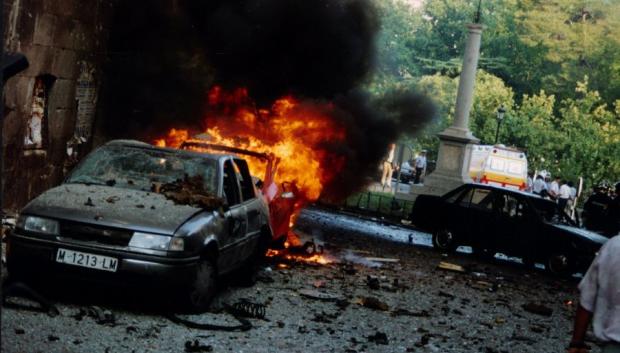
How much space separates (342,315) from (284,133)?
7.59 m

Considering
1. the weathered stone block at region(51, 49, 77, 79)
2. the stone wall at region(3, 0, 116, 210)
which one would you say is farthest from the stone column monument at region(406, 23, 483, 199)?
the weathered stone block at region(51, 49, 77, 79)

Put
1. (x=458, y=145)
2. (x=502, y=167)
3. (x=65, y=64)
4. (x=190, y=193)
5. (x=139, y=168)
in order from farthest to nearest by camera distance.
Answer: (x=502, y=167), (x=458, y=145), (x=65, y=64), (x=139, y=168), (x=190, y=193)

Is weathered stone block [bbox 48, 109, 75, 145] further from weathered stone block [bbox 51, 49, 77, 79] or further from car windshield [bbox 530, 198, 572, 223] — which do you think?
car windshield [bbox 530, 198, 572, 223]

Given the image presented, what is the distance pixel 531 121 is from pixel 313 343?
41933 mm

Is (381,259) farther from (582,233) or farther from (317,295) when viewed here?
(317,295)

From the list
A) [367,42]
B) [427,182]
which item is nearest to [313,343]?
[367,42]

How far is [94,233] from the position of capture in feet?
24.5

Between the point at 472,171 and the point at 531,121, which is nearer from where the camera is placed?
the point at 472,171

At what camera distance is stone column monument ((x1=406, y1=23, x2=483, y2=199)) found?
96.9ft

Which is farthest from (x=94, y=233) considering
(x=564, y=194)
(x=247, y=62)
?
(x=564, y=194)

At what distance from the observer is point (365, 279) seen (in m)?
11.7

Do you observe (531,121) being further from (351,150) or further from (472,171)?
(351,150)

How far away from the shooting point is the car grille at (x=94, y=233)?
24.5 ft

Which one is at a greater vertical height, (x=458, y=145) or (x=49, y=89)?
(x=458, y=145)
